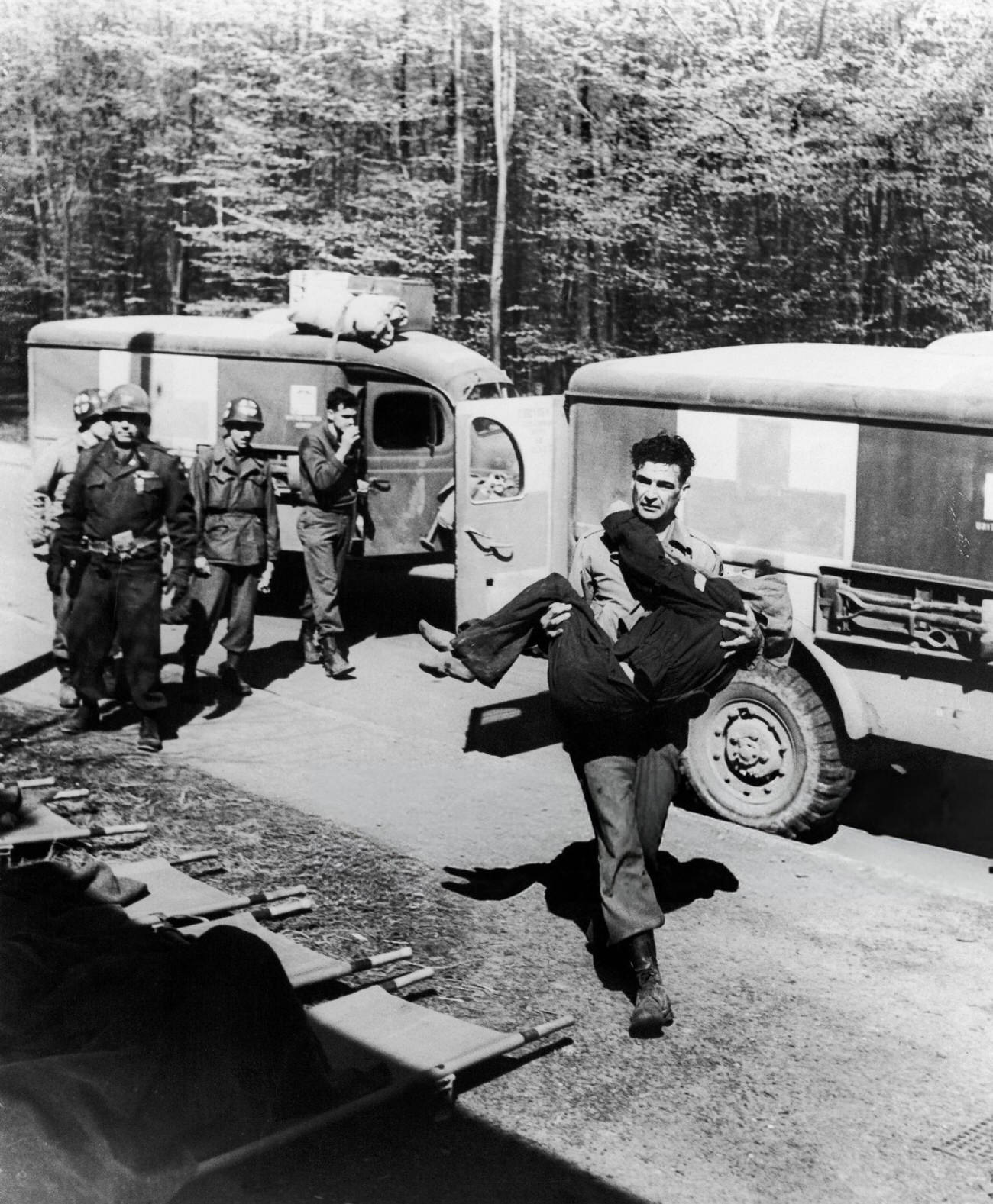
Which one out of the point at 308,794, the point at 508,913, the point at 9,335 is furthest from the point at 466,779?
the point at 9,335

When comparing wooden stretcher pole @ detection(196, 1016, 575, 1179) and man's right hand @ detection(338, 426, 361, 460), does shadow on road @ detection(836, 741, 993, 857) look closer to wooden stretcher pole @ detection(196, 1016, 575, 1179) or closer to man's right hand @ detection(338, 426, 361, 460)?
wooden stretcher pole @ detection(196, 1016, 575, 1179)

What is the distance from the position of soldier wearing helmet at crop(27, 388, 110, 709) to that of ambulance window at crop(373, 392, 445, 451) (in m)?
3.08

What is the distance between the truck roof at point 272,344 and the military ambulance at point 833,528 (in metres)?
3.55

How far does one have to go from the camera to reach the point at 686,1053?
15.5 feet

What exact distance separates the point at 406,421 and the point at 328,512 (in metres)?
2.07

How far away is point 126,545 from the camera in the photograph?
8141 millimetres

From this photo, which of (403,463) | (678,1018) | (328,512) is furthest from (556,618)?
(403,463)

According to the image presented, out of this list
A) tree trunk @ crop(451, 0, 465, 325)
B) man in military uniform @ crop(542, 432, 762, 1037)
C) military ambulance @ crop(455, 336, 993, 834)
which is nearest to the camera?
man in military uniform @ crop(542, 432, 762, 1037)

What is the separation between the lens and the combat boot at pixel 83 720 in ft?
27.7

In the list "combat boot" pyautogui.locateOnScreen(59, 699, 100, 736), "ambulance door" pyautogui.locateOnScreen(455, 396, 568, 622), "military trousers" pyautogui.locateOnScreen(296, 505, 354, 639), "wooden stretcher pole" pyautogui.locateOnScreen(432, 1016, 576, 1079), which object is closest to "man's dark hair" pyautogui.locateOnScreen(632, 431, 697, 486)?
"wooden stretcher pole" pyautogui.locateOnScreen(432, 1016, 576, 1079)

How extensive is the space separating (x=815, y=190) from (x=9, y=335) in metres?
19.1

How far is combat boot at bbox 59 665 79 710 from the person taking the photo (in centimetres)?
903

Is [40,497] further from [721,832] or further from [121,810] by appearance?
[721,832]

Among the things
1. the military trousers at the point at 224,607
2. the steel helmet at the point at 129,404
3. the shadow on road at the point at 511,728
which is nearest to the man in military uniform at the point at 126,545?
the steel helmet at the point at 129,404
